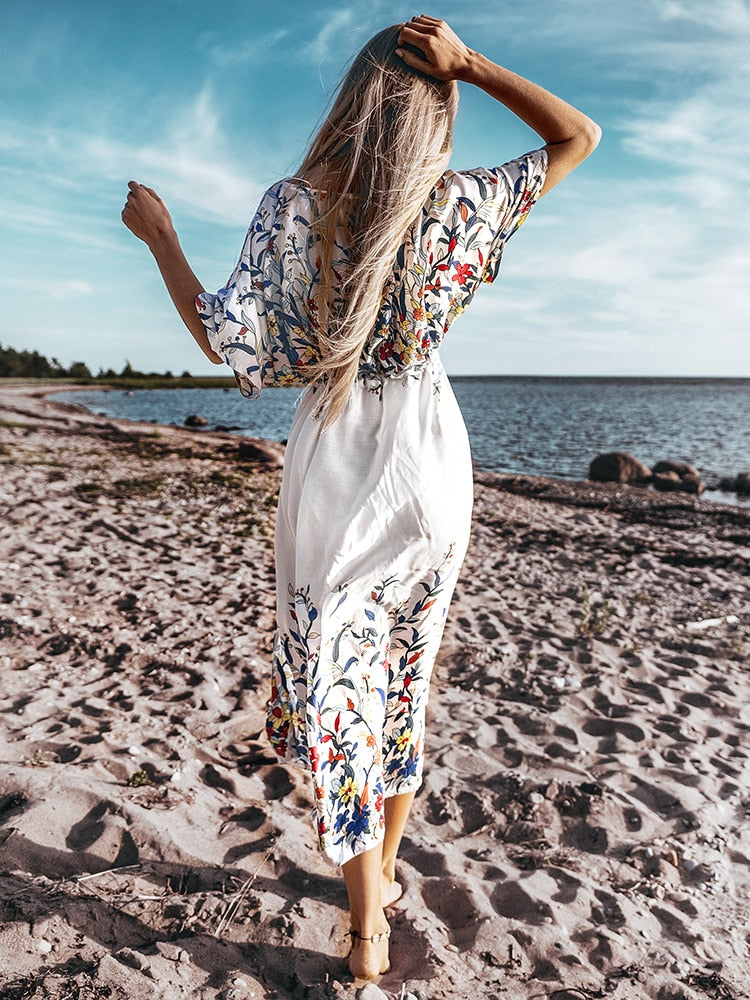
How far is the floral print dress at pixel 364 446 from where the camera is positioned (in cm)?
190

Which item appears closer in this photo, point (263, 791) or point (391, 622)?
point (391, 622)

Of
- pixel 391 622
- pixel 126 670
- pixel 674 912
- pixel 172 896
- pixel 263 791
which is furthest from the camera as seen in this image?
pixel 126 670

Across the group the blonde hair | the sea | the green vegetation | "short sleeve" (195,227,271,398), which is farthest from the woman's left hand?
the green vegetation

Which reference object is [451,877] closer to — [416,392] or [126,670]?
[416,392]

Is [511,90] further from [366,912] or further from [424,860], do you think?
[424,860]

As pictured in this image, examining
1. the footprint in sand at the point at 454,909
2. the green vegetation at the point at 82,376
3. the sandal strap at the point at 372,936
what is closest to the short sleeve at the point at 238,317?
the sandal strap at the point at 372,936

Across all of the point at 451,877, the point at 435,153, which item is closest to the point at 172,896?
the point at 451,877

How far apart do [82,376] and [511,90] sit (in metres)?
53.0

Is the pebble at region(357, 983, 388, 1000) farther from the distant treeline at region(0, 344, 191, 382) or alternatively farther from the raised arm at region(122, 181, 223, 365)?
the distant treeline at region(0, 344, 191, 382)

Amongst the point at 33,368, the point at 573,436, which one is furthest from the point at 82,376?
the point at 573,436

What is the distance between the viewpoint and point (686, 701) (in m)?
4.26

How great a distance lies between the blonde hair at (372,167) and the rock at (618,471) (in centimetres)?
1413

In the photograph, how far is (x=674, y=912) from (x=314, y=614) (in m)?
1.76

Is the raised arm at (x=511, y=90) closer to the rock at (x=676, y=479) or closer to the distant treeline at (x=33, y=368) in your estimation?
the rock at (x=676, y=479)
